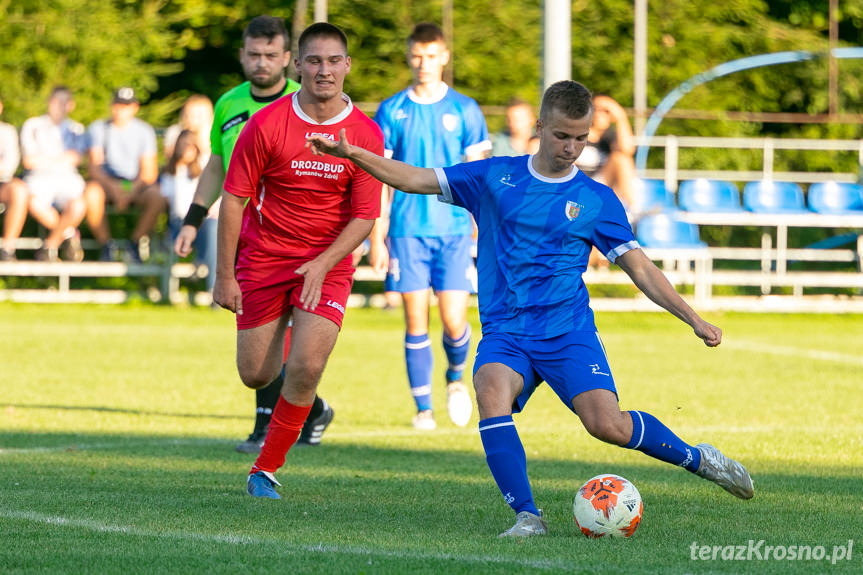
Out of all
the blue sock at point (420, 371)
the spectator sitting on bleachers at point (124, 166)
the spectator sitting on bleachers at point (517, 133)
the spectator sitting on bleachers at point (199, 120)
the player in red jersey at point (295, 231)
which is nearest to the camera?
the player in red jersey at point (295, 231)

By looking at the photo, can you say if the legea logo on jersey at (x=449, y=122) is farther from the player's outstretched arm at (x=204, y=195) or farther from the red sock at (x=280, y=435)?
the red sock at (x=280, y=435)

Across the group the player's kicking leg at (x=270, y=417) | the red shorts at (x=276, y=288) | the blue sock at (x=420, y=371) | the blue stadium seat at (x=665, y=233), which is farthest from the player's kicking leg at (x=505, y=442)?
the blue stadium seat at (x=665, y=233)

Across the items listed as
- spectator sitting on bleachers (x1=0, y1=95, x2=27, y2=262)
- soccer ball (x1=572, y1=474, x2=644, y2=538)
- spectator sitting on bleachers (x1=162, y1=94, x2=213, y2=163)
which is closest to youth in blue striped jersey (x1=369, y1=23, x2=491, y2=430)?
soccer ball (x1=572, y1=474, x2=644, y2=538)

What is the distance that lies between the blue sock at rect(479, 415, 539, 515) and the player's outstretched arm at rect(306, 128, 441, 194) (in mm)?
1046

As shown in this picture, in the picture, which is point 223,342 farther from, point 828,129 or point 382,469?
point 828,129

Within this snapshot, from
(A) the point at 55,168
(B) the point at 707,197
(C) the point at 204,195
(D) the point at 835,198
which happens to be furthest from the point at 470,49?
(C) the point at 204,195

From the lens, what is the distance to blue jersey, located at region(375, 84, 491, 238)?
9.02 m

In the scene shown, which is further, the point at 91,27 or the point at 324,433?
the point at 91,27

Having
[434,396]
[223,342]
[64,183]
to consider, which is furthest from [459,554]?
[64,183]

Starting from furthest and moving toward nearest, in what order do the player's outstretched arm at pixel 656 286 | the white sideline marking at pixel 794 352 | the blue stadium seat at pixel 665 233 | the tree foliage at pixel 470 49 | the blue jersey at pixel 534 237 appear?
1. the tree foliage at pixel 470 49
2. the blue stadium seat at pixel 665 233
3. the white sideline marking at pixel 794 352
4. the blue jersey at pixel 534 237
5. the player's outstretched arm at pixel 656 286

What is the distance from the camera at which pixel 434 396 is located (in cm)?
1075

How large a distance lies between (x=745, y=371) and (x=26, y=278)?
11319mm

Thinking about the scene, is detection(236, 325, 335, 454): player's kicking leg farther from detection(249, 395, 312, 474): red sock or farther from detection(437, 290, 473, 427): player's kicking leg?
detection(437, 290, 473, 427): player's kicking leg

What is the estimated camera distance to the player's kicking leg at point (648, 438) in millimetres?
5512
